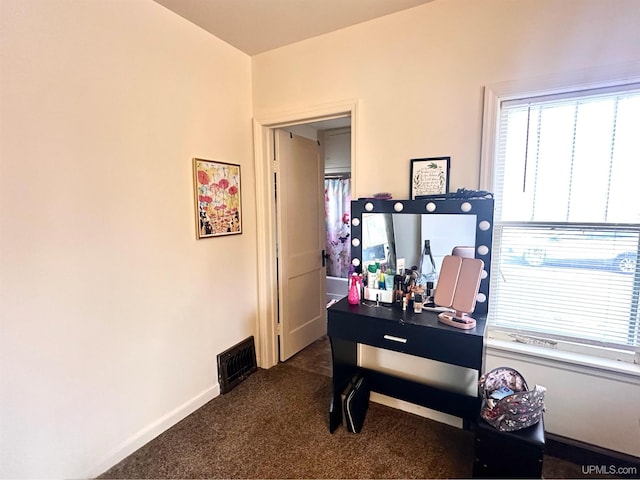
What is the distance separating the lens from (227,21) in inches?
81.7

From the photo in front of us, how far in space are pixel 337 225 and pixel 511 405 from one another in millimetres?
3200

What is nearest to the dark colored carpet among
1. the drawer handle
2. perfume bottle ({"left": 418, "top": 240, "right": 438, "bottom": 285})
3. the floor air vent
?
the floor air vent

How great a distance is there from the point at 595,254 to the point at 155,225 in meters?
2.44

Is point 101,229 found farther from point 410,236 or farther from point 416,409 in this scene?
point 416,409

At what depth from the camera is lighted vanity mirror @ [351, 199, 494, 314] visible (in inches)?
71.0

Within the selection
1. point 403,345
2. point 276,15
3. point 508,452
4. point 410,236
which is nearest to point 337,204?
point 410,236

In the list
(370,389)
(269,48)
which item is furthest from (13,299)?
(269,48)

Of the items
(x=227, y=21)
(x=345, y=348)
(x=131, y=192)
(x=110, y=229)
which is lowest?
(x=345, y=348)

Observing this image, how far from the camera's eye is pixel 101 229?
66.7 inches

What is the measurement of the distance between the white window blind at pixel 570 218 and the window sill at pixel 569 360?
0.08 m

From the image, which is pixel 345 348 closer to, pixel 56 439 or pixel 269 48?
pixel 56 439

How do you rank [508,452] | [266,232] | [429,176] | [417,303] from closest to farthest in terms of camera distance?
[508,452] → [417,303] → [429,176] → [266,232]

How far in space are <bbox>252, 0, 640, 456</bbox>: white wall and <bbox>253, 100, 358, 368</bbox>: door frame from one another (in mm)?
224

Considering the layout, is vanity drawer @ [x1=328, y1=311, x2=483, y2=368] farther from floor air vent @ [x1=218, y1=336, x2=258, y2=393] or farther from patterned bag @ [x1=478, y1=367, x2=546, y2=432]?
floor air vent @ [x1=218, y1=336, x2=258, y2=393]
